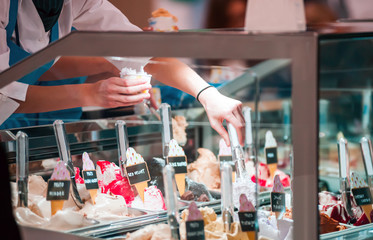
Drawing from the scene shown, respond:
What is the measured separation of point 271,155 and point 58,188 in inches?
35.6

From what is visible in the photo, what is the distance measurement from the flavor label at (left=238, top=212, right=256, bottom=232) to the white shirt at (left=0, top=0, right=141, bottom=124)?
1.65 metres

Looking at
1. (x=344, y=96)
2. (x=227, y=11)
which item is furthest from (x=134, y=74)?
→ (x=227, y=11)

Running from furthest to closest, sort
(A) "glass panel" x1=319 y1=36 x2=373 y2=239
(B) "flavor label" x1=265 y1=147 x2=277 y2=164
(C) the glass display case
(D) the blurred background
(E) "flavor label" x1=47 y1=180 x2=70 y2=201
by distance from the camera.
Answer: (D) the blurred background
(A) "glass panel" x1=319 y1=36 x2=373 y2=239
(B) "flavor label" x1=265 y1=147 x2=277 y2=164
(E) "flavor label" x1=47 y1=180 x2=70 y2=201
(C) the glass display case

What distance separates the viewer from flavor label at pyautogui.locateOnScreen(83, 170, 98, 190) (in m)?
1.73

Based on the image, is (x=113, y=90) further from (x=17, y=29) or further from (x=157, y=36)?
(x=17, y=29)

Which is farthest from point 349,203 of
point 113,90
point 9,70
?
point 9,70

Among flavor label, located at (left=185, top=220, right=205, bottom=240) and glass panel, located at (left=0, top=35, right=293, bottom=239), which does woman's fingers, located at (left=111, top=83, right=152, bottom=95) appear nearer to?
glass panel, located at (left=0, top=35, right=293, bottom=239)

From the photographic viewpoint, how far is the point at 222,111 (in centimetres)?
142

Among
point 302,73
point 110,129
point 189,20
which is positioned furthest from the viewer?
point 189,20

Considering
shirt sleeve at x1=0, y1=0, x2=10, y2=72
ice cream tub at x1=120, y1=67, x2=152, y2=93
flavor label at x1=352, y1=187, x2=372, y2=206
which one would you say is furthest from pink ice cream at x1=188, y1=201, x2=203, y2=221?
shirt sleeve at x1=0, y1=0, x2=10, y2=72

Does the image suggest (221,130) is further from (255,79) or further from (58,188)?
(58,188)

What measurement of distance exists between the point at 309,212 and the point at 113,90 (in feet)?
2.58

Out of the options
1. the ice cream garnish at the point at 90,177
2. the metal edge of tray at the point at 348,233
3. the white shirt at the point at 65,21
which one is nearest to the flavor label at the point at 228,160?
the metal edge of tray at the point at 348,233

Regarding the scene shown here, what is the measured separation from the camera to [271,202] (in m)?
1.60
